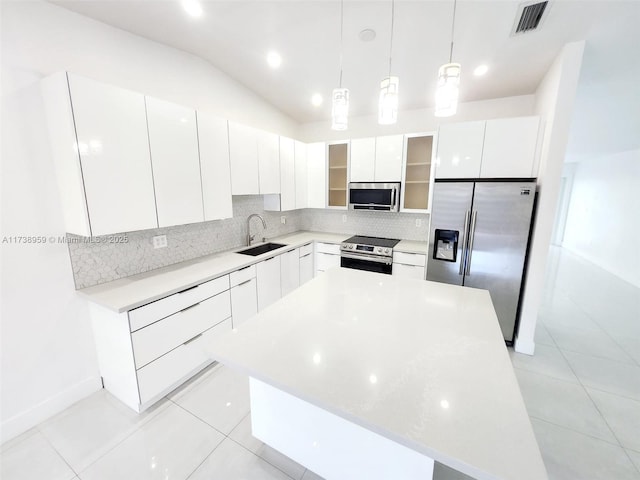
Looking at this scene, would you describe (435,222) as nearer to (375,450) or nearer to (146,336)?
(375,450)

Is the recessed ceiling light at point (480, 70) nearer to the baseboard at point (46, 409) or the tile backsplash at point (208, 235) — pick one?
the tile backsplash at point (208, 235)

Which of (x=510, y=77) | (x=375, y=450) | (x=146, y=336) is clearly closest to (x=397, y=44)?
(x=510, y=77)

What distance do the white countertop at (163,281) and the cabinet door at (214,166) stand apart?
0.48 metres

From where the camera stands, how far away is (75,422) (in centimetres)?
183

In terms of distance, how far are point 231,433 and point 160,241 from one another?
170 cm

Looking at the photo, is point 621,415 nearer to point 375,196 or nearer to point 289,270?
point 375,196

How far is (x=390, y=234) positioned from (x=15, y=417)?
402 centimetres

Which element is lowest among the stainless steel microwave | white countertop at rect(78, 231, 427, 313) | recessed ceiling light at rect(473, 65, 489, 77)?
white countertop at rect(78, 231, 427, 313)

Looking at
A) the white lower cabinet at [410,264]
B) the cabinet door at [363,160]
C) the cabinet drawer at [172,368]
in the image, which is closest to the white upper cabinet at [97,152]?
the cabinet drawer at [172,368]

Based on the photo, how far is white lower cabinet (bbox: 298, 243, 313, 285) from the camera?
3.63 meters

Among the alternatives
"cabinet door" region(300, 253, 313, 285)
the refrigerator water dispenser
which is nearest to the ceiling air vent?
the refrigerator water dispenser

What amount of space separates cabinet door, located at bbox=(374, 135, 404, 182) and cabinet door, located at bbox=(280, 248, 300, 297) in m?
1.56

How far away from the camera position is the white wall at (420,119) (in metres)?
3.06

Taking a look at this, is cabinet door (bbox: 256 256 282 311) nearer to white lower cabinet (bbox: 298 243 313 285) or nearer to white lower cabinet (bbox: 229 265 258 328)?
white lower cabinet (bbox: 229 265 258 328)
